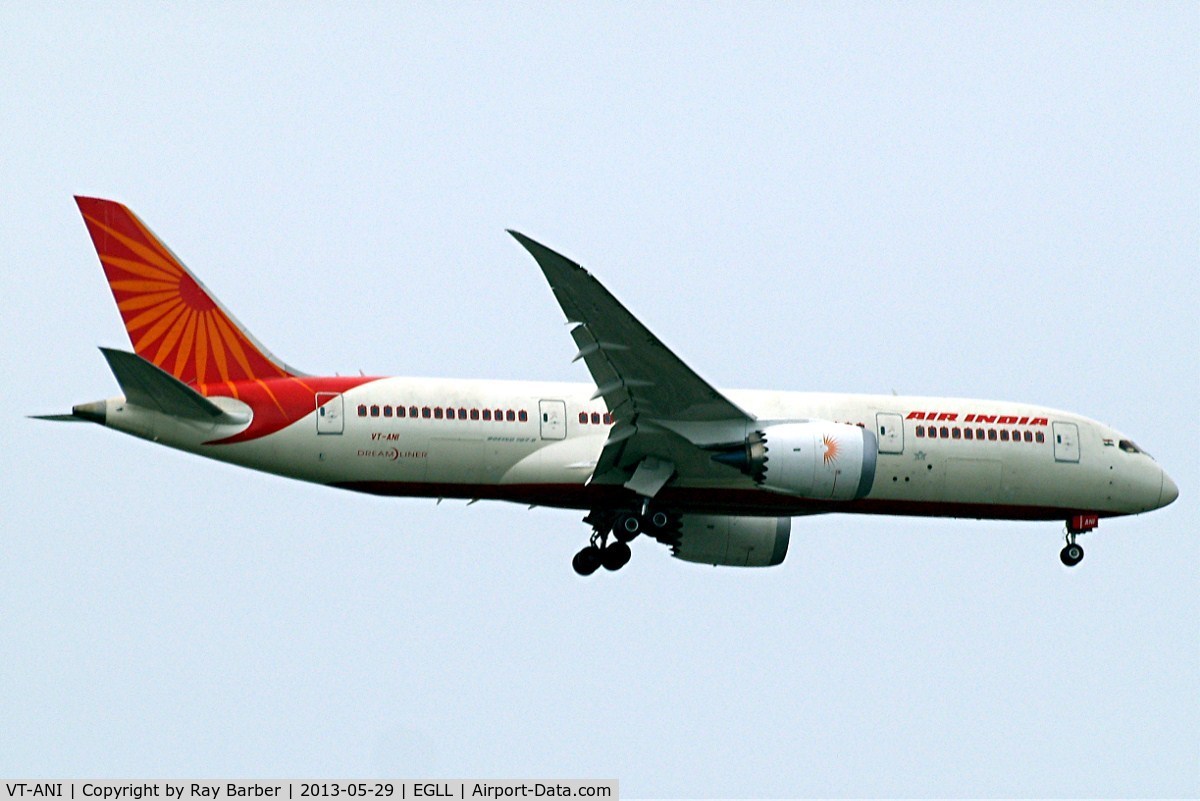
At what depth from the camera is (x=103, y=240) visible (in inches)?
1309

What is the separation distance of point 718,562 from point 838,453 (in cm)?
662

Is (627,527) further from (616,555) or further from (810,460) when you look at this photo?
(810,460)

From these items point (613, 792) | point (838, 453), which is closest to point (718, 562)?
point (838, 453)

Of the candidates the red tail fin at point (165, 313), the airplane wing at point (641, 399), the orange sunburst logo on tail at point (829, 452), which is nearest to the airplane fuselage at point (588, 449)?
the airplane wing at point (641, 399)

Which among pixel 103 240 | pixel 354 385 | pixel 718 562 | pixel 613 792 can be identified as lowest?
pixel 613 792

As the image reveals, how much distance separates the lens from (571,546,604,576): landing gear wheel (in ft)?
117

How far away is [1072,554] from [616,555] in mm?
9768

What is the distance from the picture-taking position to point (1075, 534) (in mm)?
37438

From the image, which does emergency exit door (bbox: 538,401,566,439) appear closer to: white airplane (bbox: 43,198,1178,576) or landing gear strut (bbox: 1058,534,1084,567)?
white airplane (bbox: 43,198,1178,576)

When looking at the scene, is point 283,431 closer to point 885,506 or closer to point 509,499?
point 509,499

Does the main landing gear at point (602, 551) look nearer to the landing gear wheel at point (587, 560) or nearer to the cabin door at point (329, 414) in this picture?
the landing gear wheel at point (587, 560)

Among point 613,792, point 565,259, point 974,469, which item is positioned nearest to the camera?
point 613,792

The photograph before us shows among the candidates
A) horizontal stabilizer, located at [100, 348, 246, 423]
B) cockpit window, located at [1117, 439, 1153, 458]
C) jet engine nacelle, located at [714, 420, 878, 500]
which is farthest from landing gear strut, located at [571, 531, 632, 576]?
cockpit window, located at [1117, 439, 1153, 458]

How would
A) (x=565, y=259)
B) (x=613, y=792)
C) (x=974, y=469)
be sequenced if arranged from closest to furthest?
1. (x=613, y=792)
2. (x=565, y=259)
3. (x=974, y=469)
